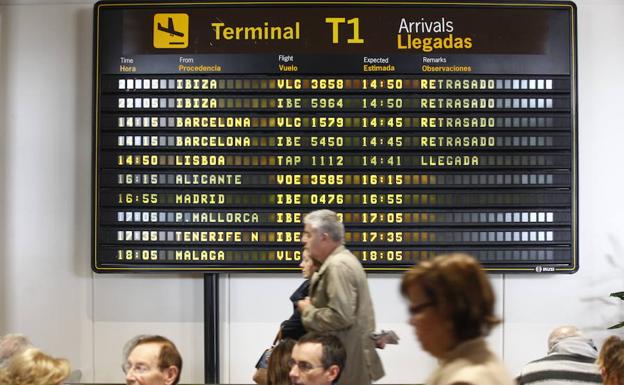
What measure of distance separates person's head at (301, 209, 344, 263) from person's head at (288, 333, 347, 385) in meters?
0.94

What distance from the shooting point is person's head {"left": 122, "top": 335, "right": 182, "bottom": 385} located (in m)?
4.00

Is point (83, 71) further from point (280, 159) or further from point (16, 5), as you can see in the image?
point (280, 159)

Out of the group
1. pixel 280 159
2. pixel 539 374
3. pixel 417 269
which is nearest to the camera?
pixel 417 269

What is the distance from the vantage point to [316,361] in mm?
4293

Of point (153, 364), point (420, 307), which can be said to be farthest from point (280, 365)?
point (420, 307)

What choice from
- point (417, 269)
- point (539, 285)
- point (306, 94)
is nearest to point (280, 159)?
point (306, 94)

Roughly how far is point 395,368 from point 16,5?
4.03m

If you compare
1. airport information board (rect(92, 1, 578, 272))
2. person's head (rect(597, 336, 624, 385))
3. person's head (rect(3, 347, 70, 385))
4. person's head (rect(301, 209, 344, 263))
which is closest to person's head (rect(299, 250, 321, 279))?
person's head (rect(301, 209, 344, 263))

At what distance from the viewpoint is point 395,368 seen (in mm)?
6980

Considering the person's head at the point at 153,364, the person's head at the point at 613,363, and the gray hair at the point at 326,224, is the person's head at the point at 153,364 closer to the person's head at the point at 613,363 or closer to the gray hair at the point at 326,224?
the gray hair at the point at 326,224

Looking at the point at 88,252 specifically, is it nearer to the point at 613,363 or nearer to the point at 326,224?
the point at 326,224

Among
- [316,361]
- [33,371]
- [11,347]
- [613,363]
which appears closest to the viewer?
[33,371]

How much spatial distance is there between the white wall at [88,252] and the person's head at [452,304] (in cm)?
478

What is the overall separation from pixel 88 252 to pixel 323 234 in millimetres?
2558
